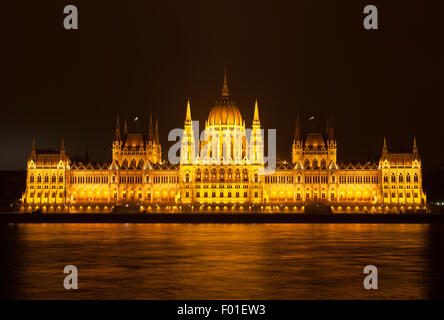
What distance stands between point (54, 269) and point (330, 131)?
357 feet

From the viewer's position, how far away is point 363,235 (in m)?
70.1

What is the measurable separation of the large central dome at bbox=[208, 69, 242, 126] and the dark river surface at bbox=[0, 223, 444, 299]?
72586 mm

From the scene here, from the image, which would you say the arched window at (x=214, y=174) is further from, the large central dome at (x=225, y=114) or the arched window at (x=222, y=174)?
the large central dome at (x=225, y=114)

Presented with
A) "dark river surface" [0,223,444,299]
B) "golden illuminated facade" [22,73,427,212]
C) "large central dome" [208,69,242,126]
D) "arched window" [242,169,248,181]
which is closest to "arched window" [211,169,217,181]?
"golden illuminated facade" [22,73,427,212]

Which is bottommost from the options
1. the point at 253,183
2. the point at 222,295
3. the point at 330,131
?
the point at 222,295

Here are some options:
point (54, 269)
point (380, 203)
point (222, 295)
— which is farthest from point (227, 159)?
point (222, 295)

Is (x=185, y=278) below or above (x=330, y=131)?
below

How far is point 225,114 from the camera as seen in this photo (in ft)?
469

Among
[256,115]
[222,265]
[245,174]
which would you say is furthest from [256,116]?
[222,265]

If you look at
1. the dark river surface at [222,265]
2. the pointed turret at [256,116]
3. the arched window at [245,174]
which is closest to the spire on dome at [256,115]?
the pointed turret at [256,116]

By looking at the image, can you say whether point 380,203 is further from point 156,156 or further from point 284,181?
point 156,156

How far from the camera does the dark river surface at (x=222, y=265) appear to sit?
3512 centimetres

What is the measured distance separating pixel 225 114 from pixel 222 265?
99459 millimetres

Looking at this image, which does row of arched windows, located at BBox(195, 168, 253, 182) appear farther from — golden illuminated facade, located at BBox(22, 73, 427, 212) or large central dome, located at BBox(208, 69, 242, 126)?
large central dome, located at BBox(208, 69, 242, 126)
